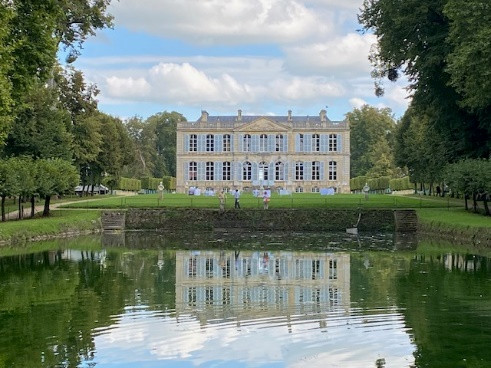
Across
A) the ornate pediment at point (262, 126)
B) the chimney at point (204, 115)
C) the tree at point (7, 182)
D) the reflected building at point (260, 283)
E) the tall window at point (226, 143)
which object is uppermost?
the chimney at point (204, 115)

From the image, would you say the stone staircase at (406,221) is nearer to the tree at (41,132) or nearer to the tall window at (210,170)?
the tree at (41,132)

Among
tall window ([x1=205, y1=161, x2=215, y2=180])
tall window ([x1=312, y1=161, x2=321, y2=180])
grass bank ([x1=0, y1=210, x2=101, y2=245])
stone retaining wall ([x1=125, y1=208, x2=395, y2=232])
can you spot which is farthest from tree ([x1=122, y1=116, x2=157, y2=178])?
grass bank ([x1=0, y1=210, x2=101, y2=245])

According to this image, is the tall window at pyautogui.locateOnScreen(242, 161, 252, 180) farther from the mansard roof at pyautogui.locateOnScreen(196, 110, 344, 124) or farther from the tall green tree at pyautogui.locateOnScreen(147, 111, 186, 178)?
the tall green tree at pyautogui.locateOnScreen(147, 111, 186, 178)

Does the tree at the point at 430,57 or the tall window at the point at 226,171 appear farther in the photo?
the tall window at the point at 226,171

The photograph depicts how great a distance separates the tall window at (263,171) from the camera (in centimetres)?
6844

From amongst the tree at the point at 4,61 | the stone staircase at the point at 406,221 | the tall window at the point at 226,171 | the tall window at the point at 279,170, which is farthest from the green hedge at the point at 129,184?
the tree at the point at 4,61

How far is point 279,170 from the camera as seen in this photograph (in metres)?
68.6

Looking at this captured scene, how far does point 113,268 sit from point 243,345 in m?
8.69

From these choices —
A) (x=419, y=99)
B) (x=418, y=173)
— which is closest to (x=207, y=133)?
(x=418, y=173)

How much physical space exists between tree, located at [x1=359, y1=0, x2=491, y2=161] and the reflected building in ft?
29.6

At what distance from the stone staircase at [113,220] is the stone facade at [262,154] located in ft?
121

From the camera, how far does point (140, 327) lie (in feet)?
31.3

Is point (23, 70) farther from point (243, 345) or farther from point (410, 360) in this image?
point (410, 360)

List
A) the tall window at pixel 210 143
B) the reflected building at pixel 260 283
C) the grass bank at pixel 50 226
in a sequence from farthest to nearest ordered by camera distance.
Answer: the tall window at pixel 210 143 < the grass bank at pixel 50 226 < the reflected building at pixel 260 283
